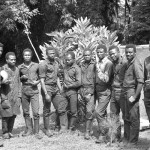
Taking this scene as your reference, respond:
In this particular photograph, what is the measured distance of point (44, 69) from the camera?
6.38 metres

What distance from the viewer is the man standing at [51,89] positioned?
6371mm

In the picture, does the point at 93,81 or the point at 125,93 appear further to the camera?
the point at 93,81

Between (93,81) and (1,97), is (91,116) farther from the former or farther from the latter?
(1,97)

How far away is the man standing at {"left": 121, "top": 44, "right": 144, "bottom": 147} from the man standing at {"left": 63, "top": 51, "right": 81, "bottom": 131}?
3.84 ft

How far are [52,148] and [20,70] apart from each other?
182cm

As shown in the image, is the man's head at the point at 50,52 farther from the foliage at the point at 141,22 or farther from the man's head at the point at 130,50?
the foliage at the point at 141,22

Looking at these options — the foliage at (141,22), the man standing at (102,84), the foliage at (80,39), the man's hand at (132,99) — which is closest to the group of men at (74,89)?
the man standing at (102,84)

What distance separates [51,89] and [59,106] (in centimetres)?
42

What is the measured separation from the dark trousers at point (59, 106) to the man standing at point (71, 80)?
6.1 inches

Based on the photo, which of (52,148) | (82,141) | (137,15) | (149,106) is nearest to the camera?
(149,106)

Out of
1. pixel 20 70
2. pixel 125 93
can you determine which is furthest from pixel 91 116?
pixel 20 70

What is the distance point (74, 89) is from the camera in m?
6.50

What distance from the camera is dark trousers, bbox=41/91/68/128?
6520 millimetres

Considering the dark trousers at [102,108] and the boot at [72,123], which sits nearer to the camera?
the dark trousers at [102,108]
